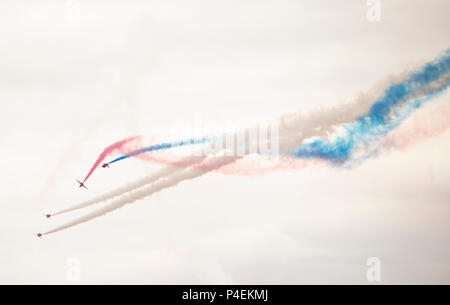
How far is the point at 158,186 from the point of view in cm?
7275

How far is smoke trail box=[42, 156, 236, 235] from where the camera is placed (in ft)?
230

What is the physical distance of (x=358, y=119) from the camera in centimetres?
6781

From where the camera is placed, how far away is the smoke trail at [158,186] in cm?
7025

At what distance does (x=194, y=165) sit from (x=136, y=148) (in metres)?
6.26
